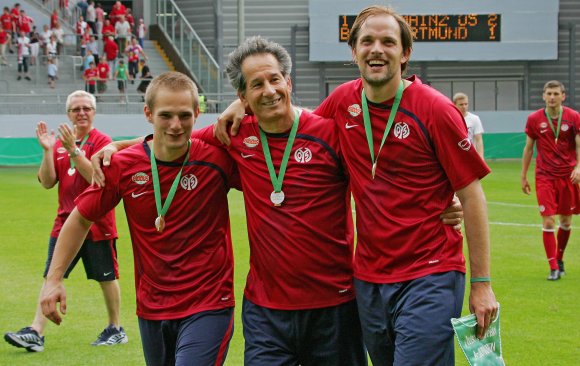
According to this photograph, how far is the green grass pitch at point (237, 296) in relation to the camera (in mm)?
8844

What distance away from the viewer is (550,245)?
1267 cm

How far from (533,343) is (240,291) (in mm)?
3932

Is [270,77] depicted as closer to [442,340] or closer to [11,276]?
[442,340]

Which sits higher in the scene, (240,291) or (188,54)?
(188,54)

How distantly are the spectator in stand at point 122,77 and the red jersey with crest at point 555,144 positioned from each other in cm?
2430

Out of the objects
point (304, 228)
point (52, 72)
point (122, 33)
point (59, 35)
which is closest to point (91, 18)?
point (122, 33)

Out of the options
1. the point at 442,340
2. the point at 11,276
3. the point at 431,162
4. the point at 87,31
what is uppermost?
the point at 87,31

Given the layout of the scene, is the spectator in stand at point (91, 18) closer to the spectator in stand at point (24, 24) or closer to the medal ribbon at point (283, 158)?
the spectator in stand at point (24, 24)

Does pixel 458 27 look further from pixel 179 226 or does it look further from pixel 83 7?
pixel 179 226

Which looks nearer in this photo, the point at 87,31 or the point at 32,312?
the point at 32,312

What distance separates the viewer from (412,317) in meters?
4.98

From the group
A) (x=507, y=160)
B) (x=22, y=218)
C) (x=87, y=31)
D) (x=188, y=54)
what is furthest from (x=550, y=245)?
(x=87, y=31)

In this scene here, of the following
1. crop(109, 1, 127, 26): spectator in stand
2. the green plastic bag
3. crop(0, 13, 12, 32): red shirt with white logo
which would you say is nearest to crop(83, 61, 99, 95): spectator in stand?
crop(0, 13, 12, 32): red shirt with white logo

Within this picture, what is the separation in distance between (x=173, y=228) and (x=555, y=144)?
896 centimetres
